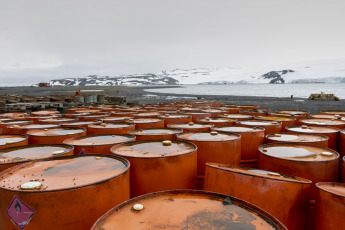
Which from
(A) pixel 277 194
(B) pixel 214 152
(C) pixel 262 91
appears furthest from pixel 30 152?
(C) pixel 262 91

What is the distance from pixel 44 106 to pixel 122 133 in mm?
9035

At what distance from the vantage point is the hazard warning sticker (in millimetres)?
2228

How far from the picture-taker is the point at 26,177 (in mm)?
2686

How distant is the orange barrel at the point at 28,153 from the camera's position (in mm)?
3143

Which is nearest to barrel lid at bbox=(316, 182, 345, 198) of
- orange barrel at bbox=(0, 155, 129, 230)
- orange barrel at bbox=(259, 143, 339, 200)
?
orange barrel at bbox=(259, 143, 339, 200)

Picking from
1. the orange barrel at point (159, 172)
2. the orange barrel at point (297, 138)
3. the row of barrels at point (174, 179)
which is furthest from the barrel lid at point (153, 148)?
the orange barrel at point (297, 138)

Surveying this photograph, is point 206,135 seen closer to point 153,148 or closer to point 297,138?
point 153,148

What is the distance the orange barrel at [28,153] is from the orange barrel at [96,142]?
0.17 metres

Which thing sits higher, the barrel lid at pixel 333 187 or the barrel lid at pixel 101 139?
the barrel lid at pixel 101 139

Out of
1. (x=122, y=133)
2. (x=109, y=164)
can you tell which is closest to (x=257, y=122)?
(x=122, y=133)

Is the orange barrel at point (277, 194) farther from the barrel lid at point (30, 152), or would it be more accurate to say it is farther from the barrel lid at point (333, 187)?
the barrel lid at point (30, 152)

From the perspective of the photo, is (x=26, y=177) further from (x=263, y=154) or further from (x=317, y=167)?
(x=317, y=167)

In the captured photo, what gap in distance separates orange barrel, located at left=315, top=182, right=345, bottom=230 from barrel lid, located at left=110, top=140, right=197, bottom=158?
1.53 m

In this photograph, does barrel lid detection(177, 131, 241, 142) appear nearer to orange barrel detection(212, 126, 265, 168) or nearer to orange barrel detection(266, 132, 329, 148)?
orange barrel detection(212, 126, 265, 168)
